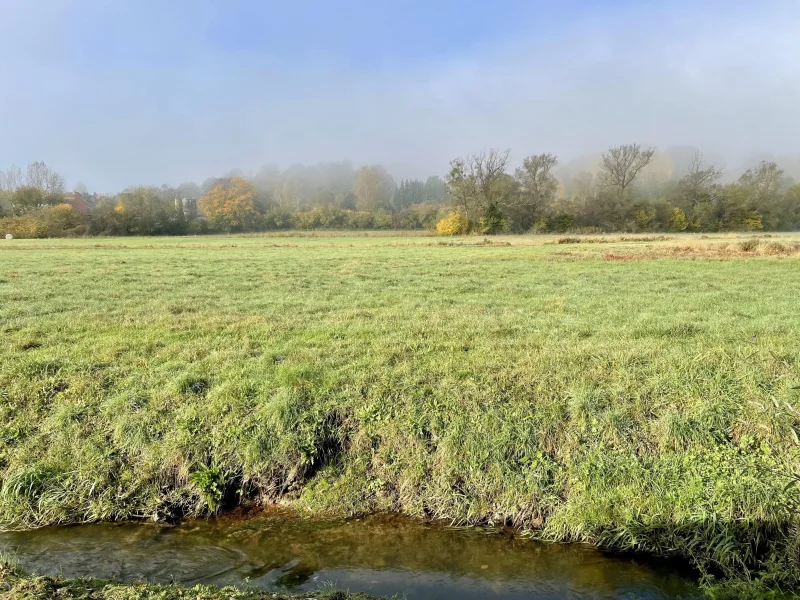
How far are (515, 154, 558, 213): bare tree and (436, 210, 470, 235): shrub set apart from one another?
Answer: 35.5 ft

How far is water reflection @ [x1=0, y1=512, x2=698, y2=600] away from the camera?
204 inches

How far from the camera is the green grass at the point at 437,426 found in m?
5.98

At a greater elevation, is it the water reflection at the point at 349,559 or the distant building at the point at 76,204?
the distant building at the point at 76,204

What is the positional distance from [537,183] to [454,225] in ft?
58.7

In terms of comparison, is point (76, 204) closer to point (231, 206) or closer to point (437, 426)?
point (231, 206)

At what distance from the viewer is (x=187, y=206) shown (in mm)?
109500

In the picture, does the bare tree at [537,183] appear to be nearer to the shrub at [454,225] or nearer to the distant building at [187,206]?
the shrub at [454,225]

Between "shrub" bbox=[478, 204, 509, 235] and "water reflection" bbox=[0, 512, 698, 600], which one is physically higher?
"shrub" bbox=[478, 204, 509, 235]

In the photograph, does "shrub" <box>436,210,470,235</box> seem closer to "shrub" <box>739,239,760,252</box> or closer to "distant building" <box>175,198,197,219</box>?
"distant building" <box>175,198,197,219</box>

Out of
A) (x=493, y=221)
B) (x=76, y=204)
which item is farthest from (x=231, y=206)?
(x=493, y=221)

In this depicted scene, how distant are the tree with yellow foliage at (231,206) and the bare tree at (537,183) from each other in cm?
5925

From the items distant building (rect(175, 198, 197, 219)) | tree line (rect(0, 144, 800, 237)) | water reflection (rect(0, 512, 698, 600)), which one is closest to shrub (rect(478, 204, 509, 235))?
tree line (rect(0, 144, 800, 237))

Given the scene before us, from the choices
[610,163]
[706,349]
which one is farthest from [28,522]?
[610,163]

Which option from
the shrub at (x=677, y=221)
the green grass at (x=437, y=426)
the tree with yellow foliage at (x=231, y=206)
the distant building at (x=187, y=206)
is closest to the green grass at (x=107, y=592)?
the green grass at (x=437, y=426)
